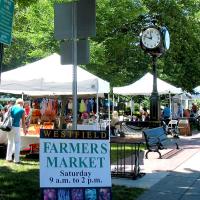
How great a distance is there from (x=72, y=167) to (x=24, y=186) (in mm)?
3320

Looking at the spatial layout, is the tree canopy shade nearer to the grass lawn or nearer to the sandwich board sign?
the grass lawn

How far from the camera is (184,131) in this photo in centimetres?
2517

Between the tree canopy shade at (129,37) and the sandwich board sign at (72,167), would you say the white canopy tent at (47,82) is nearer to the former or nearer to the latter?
the sandwich board sign at (72,167)

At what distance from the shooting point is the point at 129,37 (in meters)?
29.8

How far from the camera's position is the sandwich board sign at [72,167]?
21.3ft

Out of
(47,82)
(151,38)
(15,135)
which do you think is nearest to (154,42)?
(151,38)

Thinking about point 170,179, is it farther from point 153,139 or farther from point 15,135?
point 15,135

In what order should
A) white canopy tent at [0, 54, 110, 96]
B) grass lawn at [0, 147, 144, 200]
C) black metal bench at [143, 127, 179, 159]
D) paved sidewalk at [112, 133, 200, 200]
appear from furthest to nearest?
white canopy tent at [0, 54, 110, 96] < black metal bench at [143, 127, 179, 159] < paved sidewalk at [112, 133, 200, 200] < grass lawn at [0, 147, 144, 200]

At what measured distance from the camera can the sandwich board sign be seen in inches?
256

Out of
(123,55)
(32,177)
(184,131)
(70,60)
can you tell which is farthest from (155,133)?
(123,55)

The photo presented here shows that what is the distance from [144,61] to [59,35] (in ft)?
85.1

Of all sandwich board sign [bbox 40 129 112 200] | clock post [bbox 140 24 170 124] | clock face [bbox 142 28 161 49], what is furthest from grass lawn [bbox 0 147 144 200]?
clock face [bbox 142 28 161 49]

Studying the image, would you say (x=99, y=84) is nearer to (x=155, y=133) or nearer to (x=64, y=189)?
(x=155, y=133)

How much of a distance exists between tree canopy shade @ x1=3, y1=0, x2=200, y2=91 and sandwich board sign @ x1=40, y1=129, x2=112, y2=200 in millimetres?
18360
